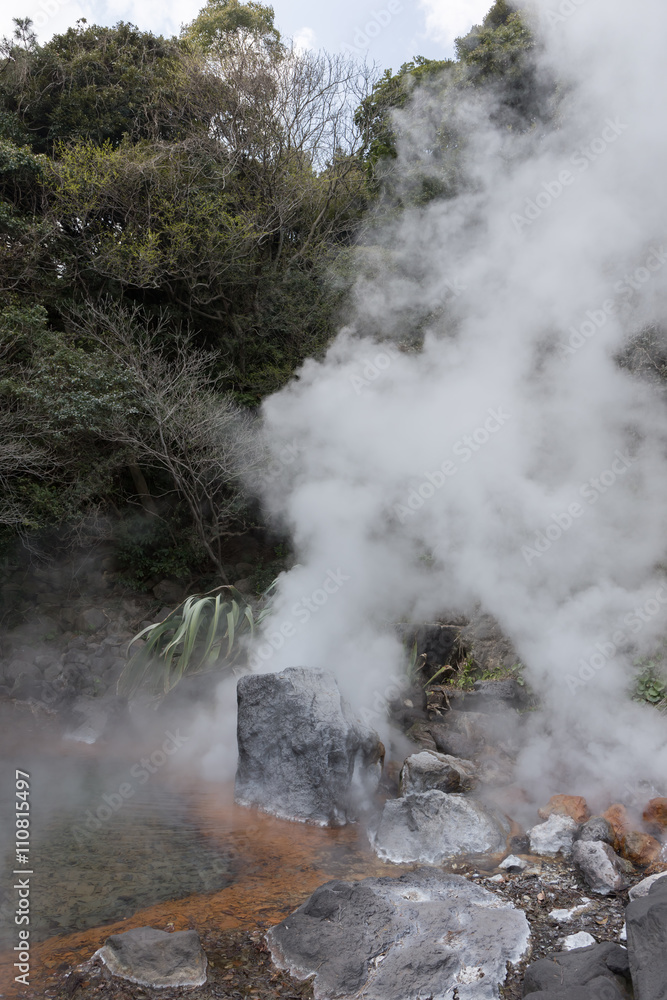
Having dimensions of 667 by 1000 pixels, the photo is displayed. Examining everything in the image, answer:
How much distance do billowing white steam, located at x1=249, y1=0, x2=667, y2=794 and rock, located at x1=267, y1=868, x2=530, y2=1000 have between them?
1523 millimetres

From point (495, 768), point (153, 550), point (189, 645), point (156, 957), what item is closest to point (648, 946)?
point (156, 957)

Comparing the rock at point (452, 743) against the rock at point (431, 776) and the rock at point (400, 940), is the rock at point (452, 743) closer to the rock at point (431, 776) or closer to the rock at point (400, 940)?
the rock at point (431, 776)

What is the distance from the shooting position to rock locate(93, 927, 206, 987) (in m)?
2.23

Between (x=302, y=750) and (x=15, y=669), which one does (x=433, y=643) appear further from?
(x=15, y=669)

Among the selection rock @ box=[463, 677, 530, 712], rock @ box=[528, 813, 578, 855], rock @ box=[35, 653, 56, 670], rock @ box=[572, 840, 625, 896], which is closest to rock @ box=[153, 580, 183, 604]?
rock @ box=[35, 653, 56, 670]

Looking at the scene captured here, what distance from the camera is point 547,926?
2568 mm

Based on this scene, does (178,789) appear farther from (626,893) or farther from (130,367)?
(130,367)

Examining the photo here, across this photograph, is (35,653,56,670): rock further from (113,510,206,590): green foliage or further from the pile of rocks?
the pile of rocks

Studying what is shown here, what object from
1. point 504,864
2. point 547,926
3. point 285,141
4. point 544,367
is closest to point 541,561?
point 544,367

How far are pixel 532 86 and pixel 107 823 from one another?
8.89 m

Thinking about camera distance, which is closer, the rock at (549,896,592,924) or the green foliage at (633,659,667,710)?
the rock at (549,896,592,924)

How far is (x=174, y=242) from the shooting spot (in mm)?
8062

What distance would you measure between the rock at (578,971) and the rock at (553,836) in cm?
100

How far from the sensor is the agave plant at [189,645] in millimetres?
5500
